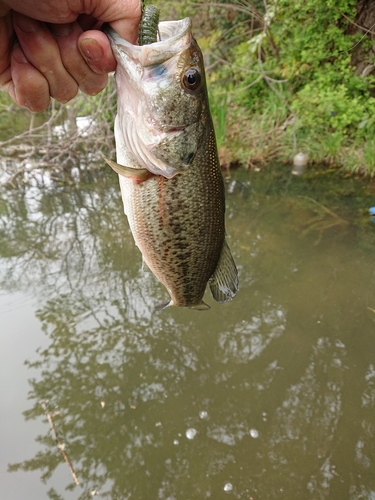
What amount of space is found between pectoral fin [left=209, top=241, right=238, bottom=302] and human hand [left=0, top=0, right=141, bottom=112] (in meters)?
0.86

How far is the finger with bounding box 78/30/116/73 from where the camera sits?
4.21 ft

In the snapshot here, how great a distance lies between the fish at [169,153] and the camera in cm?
126

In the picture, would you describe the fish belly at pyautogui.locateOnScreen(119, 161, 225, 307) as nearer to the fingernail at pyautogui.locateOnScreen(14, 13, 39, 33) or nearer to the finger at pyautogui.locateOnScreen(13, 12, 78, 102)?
the finger at pyautogui.locateOnScreen(13, 12, 78, 102)

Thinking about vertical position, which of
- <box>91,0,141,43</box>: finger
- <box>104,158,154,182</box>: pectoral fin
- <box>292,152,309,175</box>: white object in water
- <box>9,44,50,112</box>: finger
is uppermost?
<box>91,0,141,43</box>: finger

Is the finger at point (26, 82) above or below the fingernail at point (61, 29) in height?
below

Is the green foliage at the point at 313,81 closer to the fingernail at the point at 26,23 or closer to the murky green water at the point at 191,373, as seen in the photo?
the murky green water at the point at 191,373

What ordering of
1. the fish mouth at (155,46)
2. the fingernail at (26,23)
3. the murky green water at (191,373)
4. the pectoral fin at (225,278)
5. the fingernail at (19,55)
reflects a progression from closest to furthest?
the fish mouth at (155,46)
the fingernail at (26,23)
the fingernail at (19,55)
the pectoral fin at (225,278)
the murky green water at (191,373)

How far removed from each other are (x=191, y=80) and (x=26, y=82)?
683 millimetres

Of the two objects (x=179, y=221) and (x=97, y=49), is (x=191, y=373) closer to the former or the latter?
(x=179, y=221)

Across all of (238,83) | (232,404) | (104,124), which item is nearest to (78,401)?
(232,404)

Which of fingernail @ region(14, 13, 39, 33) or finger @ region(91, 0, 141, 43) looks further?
fingernail @ region(14, 13, 39, 33)

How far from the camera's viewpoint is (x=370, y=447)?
2404mm

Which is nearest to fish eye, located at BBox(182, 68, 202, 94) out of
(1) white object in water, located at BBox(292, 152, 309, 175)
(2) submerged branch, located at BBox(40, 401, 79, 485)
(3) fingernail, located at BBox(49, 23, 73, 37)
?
(3) fingernail, located at BBox(49, 23, 73, 37)

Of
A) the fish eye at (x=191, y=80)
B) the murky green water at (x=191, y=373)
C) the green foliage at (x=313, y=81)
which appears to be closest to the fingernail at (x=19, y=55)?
the fish eye at (x=191, y=80)
